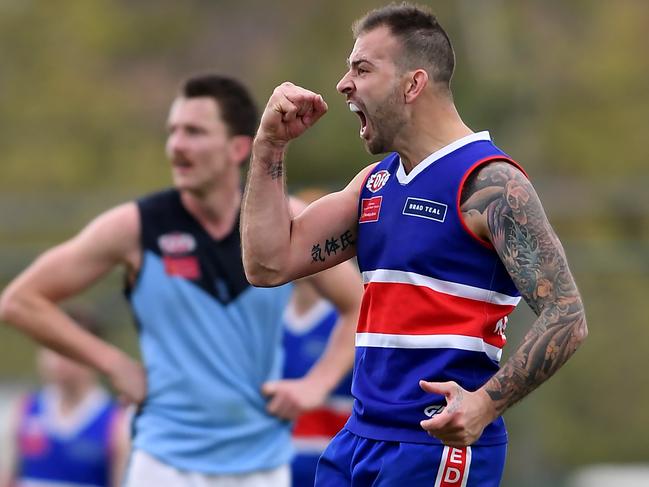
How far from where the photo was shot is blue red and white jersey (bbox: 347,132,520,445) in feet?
12.9

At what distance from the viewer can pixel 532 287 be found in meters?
3.79

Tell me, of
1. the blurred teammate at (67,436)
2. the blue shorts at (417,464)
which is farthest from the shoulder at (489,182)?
the blurred teammate at (67,436)

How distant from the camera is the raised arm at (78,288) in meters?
5.79

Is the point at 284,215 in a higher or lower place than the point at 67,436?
higher

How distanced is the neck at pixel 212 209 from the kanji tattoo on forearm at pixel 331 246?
5.60 feet

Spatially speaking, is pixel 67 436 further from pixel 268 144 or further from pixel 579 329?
pixel 579 329

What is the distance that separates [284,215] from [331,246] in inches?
8.7

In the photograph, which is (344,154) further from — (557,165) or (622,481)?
(622,481)

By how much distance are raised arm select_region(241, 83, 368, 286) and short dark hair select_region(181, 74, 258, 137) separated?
1.92 metres

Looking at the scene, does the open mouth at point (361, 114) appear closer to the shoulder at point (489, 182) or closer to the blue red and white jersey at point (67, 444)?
the shoulder at point (489, 182)

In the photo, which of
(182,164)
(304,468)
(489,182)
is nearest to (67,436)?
(304,468)

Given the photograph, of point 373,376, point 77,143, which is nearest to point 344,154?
point 77,143

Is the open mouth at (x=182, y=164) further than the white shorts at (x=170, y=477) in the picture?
Yes

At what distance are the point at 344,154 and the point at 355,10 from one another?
25.7ft
